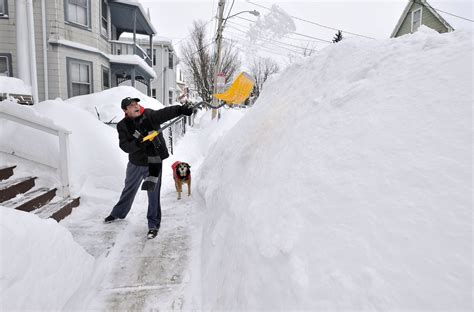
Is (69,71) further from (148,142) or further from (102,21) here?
(148,142)

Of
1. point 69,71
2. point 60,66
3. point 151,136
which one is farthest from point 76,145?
point 69,71

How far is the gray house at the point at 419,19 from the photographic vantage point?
55.8 ft

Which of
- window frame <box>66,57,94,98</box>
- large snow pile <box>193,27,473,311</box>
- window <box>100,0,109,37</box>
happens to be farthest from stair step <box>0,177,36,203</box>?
window <box>100,0,109,37</box>

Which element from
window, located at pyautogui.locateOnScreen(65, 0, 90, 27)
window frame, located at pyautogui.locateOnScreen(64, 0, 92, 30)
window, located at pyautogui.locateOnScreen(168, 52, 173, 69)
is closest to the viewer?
window frame, located at pyautogui.locateOnScreen(64, 0, 92, 30)

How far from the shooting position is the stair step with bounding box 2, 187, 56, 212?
132 inches

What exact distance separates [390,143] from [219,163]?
2.89 meters

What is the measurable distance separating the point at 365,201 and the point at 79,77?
11.0m

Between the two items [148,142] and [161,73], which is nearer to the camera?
[148,142]

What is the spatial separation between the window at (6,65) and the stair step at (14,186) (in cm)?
691

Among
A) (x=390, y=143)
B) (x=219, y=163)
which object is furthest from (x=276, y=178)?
(x=219, y=163)

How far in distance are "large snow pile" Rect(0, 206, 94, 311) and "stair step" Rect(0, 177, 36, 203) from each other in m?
1.61

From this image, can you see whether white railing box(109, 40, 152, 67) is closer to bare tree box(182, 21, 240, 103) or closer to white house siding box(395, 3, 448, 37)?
bare tree box(182, 21, 240, 103)

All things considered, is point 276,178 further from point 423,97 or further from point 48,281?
point 48,281

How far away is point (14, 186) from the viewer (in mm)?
3598
